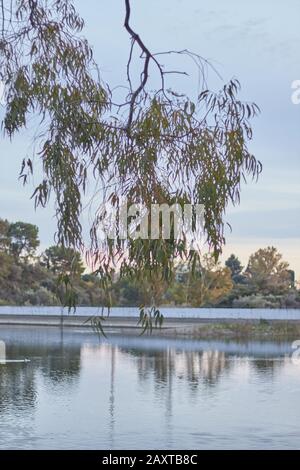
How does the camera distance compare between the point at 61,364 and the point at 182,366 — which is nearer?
the point at 61,364

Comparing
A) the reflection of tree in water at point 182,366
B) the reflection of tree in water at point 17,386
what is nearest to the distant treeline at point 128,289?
the reflection of tree in water at point 182,366

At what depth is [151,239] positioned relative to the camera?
629 centimetres

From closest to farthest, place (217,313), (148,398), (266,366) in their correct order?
(148,398)
(266,366)
(217,313)

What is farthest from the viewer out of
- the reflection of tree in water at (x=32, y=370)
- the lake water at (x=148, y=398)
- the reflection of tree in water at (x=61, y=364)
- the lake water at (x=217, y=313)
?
the lake water at (x=217, y=313)

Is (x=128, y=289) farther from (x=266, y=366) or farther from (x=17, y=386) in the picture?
(x=17, y=386)

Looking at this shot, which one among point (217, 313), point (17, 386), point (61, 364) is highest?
point (217, 313)

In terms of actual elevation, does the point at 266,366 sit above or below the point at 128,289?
below

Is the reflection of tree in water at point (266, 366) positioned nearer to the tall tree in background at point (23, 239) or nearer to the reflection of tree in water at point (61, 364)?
the reflection of tree in water at point (61, 364)

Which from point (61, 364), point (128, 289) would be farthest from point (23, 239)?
point (61, 364)

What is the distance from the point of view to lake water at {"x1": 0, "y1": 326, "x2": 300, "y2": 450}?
19859 mm

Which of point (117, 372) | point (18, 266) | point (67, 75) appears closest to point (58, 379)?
point (117, 372)

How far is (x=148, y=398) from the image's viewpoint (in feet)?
86.6

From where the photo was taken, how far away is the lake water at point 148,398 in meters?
19.9

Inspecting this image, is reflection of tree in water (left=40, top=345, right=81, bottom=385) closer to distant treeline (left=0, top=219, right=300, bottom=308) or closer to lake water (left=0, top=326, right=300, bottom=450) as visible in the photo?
lake water (left=0, top=326, right=300, bottom=450)
